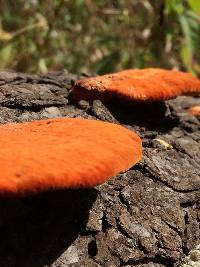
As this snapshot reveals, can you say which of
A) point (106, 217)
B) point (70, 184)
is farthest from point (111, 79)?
point (70, 184)

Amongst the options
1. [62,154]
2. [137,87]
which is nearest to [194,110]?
[137,87]

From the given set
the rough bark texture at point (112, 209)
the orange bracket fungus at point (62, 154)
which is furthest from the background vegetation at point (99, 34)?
the orange bracket fungus at point (62, 154)

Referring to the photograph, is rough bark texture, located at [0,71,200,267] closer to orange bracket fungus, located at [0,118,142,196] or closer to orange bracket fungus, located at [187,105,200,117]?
orange bracket fungus, located at [0,118,142,196]

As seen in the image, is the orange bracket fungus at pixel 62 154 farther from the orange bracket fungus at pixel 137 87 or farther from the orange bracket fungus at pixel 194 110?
the orange bracket fungus at pixel 194 110

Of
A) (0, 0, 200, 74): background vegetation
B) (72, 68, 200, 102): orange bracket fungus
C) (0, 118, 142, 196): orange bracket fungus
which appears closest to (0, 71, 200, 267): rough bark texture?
(72, 68, 200, 102): orange bracket fungus

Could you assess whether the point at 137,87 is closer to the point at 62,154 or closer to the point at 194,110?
the point at 194,110

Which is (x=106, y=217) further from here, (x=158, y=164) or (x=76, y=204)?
(x=158, y=164)
